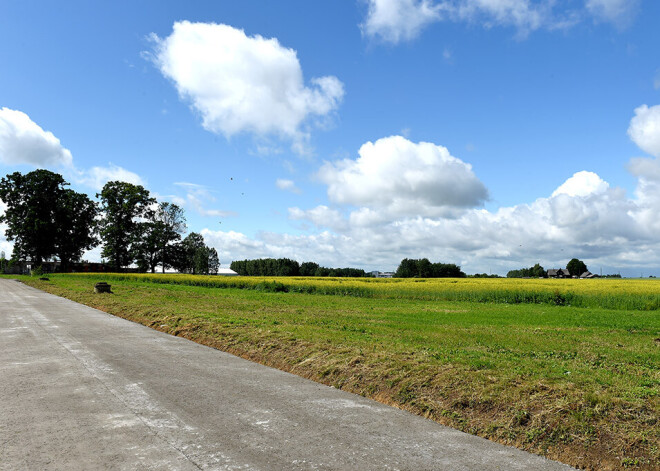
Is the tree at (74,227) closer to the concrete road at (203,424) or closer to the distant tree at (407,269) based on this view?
the distant tree at (407,269)

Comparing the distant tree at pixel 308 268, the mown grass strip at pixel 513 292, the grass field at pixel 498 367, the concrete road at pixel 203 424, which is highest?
the distant tree at pixel 308 268

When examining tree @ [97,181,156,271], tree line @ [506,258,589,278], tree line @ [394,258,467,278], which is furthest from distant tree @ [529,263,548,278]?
tree @ [97,181,156,271]

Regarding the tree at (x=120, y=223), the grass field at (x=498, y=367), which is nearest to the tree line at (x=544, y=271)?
the tree at (x=120, y=223)

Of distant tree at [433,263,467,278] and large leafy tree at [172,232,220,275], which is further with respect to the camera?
distant tree at [433,263,467,278]

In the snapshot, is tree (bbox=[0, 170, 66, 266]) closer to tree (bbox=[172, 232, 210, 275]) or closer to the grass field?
tree (bbox=[172, 232, 210, 275])

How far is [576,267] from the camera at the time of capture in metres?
142

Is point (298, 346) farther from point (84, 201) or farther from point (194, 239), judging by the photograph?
point (194, 239)

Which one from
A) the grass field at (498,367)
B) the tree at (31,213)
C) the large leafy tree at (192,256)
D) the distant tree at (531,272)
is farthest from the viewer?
the distant tree at (531,272)

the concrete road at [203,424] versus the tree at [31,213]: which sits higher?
the tree at [31,213]

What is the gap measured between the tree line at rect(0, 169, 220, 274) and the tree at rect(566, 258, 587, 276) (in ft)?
392

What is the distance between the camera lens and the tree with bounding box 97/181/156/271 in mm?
80562

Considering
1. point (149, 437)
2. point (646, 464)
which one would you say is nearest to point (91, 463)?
point (149, 437)

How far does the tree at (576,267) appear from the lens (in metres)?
142

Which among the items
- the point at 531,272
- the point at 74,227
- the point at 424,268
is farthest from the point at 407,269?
the point at 74,227
